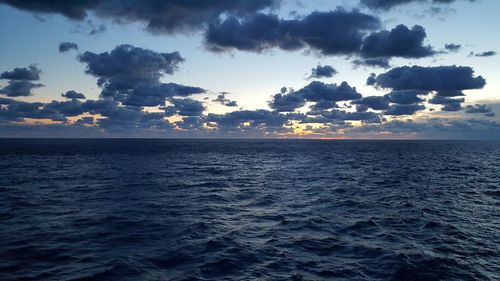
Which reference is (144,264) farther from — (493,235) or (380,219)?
(493,235)

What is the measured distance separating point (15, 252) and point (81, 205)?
13120 mm

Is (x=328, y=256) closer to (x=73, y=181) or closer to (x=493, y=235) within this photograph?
(x=493, y=235)

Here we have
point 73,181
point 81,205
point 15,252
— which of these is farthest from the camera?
point 73,181

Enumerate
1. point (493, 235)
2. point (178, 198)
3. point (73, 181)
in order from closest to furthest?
point (493, 235) → point (178, 198) → point (73, 181)

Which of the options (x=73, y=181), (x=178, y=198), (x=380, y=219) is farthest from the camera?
(x=73, y=181)

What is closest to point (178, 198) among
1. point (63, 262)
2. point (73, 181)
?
point (63, 262)

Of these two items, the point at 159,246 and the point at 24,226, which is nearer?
the point at 159,246

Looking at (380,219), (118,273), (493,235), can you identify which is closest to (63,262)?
(118,273)

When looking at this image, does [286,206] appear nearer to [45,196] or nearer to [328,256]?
[328,256]

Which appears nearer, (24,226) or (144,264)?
(144,264)

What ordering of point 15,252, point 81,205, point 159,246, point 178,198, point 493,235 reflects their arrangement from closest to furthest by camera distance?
point 15,252, point 159,246, point 493,235, point 81,205, point 178,198

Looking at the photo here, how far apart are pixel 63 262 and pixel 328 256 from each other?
12814 millimetres

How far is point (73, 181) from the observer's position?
47438mm

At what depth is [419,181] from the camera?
1960 inches
